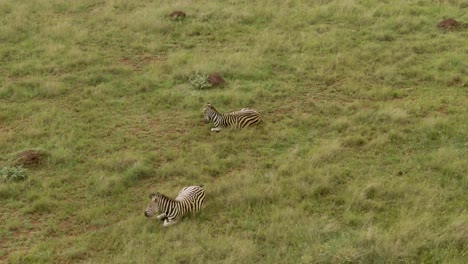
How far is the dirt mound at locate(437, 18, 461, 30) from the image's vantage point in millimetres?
16422

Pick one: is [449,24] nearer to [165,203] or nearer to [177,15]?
[177,15]

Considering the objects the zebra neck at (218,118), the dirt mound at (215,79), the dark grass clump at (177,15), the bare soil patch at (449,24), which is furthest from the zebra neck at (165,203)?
the bare soil patch at (449,24)

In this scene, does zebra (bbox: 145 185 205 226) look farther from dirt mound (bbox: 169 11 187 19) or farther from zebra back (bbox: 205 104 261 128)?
dirt mound (bbox: 169 11 187 19)

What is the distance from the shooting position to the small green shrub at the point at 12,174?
33.1 ft

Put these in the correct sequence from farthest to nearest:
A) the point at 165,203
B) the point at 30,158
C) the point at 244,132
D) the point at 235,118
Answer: the point at 235,118 < the point at 244,132 < the point at 30,158 < the point at 165,203

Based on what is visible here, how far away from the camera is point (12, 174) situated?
1016 centimetres

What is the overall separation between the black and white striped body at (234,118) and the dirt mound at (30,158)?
11.4 feet

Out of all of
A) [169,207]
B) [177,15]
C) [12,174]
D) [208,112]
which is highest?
[177,15]

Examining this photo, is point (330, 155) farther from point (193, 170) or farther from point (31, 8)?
point (31, 8)

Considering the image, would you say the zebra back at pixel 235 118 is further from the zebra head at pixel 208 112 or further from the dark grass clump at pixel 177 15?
the dark grass clump at pixel 177 15

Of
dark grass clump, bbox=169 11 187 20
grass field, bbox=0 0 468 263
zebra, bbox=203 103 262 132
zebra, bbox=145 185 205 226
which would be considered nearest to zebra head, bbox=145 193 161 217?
zebra, bbox=145 185 205 226

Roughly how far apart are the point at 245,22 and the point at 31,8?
7.52 m

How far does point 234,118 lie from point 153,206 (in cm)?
362

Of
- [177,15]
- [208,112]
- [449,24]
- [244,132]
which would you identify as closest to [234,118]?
[244,132]
